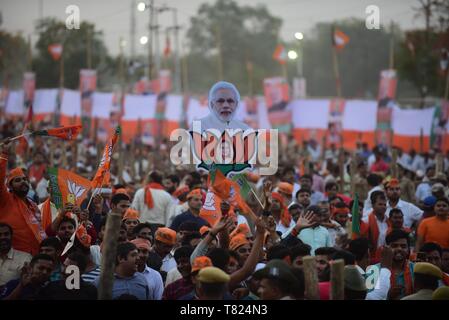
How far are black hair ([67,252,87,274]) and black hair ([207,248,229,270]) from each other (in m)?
1.16

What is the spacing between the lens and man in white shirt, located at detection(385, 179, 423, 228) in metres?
12.2

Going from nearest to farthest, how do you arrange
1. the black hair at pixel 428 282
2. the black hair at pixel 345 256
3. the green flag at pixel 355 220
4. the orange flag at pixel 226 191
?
the black hair at pixel 428 282 < the black hair at pixel 345 256 < the orange flag at pixel 226 191 < the green flag at pixel 355 220

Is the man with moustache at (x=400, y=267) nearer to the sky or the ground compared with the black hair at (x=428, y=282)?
nearer to the ground

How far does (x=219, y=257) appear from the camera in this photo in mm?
7777

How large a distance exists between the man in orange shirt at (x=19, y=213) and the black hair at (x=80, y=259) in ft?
2.89

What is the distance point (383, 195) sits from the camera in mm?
11547

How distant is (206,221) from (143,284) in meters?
3.35

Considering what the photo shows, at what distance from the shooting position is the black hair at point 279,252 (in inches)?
330

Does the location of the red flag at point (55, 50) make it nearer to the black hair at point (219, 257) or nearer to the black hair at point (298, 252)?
the black hair at point (298, 252)

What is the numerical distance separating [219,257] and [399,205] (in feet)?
17.1

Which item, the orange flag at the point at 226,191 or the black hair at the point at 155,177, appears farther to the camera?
the black hair at the point at 155,177

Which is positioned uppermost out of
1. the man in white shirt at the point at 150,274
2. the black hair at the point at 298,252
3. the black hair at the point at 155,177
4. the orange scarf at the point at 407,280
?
the black hair at the point at 155,177

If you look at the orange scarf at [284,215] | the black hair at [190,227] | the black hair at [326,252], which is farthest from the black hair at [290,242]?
the orange scarf at [284,215]

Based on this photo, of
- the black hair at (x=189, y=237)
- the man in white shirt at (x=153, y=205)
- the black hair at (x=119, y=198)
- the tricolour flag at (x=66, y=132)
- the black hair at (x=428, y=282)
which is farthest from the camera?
the man in white shirt at (x=153, y=205)
